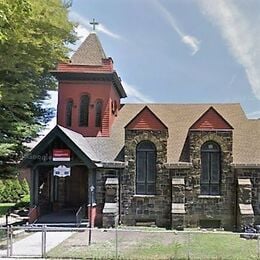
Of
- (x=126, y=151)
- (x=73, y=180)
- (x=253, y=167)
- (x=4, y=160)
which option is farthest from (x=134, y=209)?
(x=4, y=160)

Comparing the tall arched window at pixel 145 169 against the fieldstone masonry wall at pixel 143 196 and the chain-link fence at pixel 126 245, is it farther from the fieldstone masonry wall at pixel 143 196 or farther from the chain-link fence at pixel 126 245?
the chain-link fence at pixel 126 245

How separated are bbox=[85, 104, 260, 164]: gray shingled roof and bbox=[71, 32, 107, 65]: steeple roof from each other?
3922mm

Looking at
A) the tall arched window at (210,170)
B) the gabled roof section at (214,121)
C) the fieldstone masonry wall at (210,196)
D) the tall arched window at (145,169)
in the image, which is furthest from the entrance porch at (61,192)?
the gabled roof section at (214,121)

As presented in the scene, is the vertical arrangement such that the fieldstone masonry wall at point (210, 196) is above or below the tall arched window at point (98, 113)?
below

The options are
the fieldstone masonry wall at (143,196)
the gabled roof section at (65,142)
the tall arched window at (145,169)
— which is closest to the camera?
the gabled roof section at (65,142)

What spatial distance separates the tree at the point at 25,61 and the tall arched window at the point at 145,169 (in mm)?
6319

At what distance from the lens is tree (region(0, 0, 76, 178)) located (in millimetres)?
18562

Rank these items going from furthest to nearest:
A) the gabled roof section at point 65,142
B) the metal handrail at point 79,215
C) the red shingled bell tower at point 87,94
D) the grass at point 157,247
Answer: the red shingled bell tower at point 87,94
the gabled roof section at point 65,142
the metal handrail at point 79,215
the grass at point 157,247

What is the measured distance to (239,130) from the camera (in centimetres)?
2733

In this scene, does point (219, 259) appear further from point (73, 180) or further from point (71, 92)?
point (71, 92)

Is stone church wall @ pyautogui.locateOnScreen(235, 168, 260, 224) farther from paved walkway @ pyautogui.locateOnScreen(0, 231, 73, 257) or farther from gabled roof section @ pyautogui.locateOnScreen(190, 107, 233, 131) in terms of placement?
paved walkway @ pyautogui.locateOnScreen(0, 231, 73, 257)

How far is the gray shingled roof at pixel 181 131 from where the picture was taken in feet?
81.0

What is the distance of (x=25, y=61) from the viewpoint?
790 inches

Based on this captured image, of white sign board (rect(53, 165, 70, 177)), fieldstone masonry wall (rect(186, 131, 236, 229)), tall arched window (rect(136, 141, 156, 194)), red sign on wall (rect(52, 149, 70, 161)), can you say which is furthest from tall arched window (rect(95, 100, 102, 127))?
fieldstone masonry wall (rect(186, 131, 236, 229))
